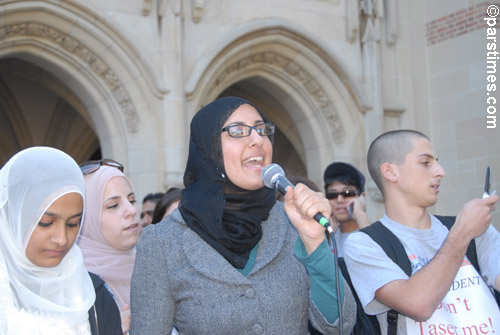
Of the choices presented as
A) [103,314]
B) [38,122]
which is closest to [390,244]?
[103,314]

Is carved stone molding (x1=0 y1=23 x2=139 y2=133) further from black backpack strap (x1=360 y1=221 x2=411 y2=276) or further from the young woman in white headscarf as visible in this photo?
the young woman in white headscarf

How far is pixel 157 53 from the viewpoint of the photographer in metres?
7.12

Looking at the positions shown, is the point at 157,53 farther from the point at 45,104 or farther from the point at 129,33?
the point at 45,104

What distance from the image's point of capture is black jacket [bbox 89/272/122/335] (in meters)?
2.09

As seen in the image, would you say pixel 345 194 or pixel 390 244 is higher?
pixel 345 194

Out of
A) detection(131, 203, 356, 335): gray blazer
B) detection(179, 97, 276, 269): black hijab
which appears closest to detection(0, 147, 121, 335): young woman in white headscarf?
detection(131, 203, 356, 335): gray blazer

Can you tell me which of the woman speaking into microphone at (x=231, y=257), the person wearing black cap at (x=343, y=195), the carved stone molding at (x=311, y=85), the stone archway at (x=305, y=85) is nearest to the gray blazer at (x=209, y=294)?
the woman speaking into microphone at (x=231, y=257)

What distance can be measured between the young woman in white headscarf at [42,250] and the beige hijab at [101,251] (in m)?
0.76

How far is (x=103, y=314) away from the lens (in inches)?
84.0

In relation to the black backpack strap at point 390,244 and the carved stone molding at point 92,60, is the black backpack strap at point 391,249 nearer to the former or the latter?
the black backpack strap at point 390,244

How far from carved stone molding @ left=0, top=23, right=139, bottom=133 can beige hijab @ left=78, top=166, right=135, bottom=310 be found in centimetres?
419

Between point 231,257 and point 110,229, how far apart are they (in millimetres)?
1051

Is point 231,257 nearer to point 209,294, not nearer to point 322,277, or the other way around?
point 209,294

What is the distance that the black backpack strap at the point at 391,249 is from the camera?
2.42 meters
